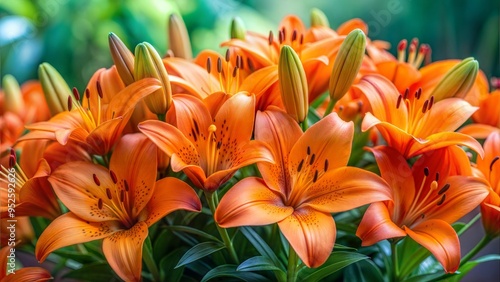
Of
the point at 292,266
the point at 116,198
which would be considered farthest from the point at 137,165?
the point at 292,266

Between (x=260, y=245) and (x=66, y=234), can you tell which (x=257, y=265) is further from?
(x=66, y=234)

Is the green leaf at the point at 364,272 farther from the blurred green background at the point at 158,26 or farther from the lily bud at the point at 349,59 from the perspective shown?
the blurred green background at the point at 158,26

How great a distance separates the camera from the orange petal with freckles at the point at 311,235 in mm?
401

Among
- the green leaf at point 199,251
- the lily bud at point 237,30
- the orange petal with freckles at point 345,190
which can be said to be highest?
the lily bud at point 237,30

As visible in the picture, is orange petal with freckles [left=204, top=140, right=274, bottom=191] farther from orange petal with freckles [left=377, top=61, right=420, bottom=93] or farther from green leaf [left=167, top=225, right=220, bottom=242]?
orange petal with freckles [left=377, top=61, right=420, bottom=93]

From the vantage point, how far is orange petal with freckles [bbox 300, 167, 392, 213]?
1.42 feet

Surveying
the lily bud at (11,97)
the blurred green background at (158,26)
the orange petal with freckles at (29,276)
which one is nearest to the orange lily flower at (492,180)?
the orange petal with freckles at (29,276)

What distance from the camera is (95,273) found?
0.51 meters

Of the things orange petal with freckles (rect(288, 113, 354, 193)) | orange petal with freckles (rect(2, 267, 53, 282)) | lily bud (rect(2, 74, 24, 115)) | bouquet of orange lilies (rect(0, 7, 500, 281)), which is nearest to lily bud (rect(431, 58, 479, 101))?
bouquet of orange lilies (rect(0, 7, 500, 281))

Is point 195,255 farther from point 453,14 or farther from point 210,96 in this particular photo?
point 453,14

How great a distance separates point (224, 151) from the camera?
0.47m

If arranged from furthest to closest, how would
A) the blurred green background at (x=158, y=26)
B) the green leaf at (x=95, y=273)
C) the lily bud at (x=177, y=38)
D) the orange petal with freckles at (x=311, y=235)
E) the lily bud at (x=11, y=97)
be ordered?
the blurred green background at (x=158, y=26) → the lily bud at (x=11, y=97) → the lily bud at (x=177, y=38) → the green leaf at (x=95, y=273) → the orange petal with freckles at (x=311, y=235)

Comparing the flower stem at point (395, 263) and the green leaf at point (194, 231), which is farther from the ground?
the green leaf at point (194, 231)

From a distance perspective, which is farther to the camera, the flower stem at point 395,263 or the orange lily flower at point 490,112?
the orange lily flower at point 490,112
